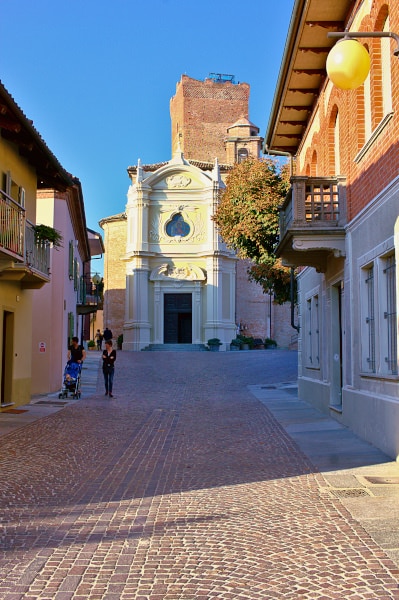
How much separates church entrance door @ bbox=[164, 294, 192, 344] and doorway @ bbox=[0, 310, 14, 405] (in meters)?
30.0

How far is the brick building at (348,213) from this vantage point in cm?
977

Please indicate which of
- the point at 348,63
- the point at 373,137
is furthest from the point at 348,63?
the point at 373,137

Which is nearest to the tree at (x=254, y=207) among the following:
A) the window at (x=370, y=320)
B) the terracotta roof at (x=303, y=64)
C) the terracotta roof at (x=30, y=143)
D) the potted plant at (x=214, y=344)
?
the terracotta roof at (x=303, y=64)

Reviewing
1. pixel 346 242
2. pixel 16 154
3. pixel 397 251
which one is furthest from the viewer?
pixel 16 154

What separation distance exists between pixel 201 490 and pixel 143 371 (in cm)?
2158

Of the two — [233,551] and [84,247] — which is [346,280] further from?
[84,247]

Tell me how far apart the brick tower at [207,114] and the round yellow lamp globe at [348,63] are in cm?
5532

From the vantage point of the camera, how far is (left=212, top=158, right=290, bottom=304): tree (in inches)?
773

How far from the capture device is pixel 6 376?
1627cm

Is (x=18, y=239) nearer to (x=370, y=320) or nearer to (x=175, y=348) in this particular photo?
(x=370, y=320)

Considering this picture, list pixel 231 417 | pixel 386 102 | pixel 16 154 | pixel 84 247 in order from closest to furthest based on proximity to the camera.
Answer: pixel 386 102
pixel 231 417
pixel 16 154
pixel 84 247

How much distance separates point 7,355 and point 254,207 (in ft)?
26.1

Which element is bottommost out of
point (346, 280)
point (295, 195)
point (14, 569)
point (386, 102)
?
point (14, 569)

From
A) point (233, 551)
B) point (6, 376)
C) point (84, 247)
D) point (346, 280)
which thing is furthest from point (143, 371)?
point (233, 551)
